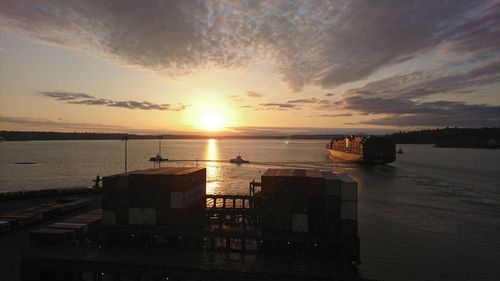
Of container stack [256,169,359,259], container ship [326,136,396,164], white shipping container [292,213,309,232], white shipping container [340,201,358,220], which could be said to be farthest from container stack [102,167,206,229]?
container ship [326,136,396,164]

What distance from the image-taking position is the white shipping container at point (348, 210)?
22109 millimetres

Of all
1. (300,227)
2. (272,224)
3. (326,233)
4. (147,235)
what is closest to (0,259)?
(147,235)

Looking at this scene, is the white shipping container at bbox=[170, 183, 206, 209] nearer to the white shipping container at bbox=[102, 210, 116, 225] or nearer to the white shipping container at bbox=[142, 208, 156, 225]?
the white shipping container at bbox=[142, 208, 156, 225]

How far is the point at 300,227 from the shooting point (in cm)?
2222

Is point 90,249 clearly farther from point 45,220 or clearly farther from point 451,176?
point 451,176

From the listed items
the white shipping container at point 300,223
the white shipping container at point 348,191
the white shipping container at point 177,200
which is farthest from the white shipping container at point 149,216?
the white shipping container at point 348,191

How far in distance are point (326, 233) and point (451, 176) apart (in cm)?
9460

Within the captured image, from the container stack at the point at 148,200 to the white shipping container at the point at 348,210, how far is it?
10.5 meters

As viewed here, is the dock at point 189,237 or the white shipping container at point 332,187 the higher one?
the white shipping container at point 332,187

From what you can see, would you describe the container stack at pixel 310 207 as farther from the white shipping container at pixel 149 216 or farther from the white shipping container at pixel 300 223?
the white shipping container at pixel 149 216

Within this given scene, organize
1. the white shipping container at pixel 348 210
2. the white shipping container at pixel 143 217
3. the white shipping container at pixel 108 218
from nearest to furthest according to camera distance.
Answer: the white shipping container at pixel 348 210, the white shipping container at pixel 143 217, the white shipping container at pixel 108 218

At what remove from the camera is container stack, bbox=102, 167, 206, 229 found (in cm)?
2322

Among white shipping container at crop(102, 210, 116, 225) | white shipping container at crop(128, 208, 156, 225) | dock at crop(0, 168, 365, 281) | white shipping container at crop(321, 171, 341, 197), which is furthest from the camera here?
white shipping container at crop(102, 210, 116, 225)

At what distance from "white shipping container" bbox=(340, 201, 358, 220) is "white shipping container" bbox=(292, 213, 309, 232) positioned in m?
2.35
